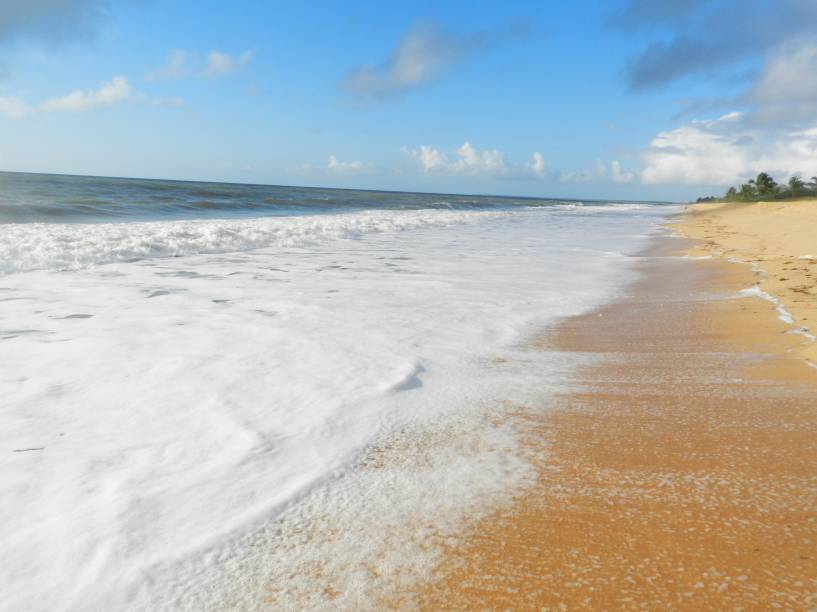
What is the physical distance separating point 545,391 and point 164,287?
13.8ft

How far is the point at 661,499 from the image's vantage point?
191cm

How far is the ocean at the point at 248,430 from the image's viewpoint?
1.58 meters

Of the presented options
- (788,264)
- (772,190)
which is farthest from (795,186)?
(788,264)

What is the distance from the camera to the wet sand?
1.47 meters

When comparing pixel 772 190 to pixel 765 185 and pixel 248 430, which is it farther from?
pixel 248 430

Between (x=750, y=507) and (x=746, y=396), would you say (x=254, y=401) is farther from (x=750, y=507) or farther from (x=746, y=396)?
(x=746, y=396)

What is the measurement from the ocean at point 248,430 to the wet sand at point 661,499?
153mm

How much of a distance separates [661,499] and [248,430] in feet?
5.14

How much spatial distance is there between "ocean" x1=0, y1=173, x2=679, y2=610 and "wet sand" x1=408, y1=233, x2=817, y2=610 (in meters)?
0.15

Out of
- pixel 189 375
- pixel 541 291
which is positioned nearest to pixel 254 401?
pixel 189 375

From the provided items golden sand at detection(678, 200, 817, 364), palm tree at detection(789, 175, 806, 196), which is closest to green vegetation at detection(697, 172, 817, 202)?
palm tree at detection(789, 175, 806, 196)

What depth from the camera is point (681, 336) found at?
4129 mm

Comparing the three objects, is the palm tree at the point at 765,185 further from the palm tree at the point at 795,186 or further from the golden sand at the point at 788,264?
the golden sand at the point at 788,264

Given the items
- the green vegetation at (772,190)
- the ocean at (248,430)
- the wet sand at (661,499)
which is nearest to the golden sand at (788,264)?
the wet sand at (661,499)
